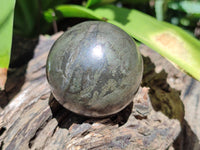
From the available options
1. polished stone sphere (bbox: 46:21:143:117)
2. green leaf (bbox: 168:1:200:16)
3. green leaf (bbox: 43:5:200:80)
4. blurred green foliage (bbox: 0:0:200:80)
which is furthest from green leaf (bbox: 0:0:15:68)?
green leaf (bbox: 168:1:200:16)

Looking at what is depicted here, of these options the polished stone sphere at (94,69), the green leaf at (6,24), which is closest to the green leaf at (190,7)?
the polished stone sphere at (94,69)

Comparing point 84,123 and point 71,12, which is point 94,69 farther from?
point 71,12

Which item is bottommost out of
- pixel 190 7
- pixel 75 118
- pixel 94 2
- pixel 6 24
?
pixel 75 118

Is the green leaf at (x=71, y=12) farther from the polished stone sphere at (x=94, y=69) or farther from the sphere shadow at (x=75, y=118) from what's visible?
the sphere shadow at (x=75, y=118)

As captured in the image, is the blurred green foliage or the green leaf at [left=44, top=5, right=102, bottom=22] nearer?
the blurred green foliage

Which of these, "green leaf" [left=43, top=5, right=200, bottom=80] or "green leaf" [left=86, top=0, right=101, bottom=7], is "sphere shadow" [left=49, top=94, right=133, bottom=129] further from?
"green leaf" [left=86, top=0, right=101, bottom=7]

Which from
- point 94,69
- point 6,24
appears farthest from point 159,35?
point 6,24
